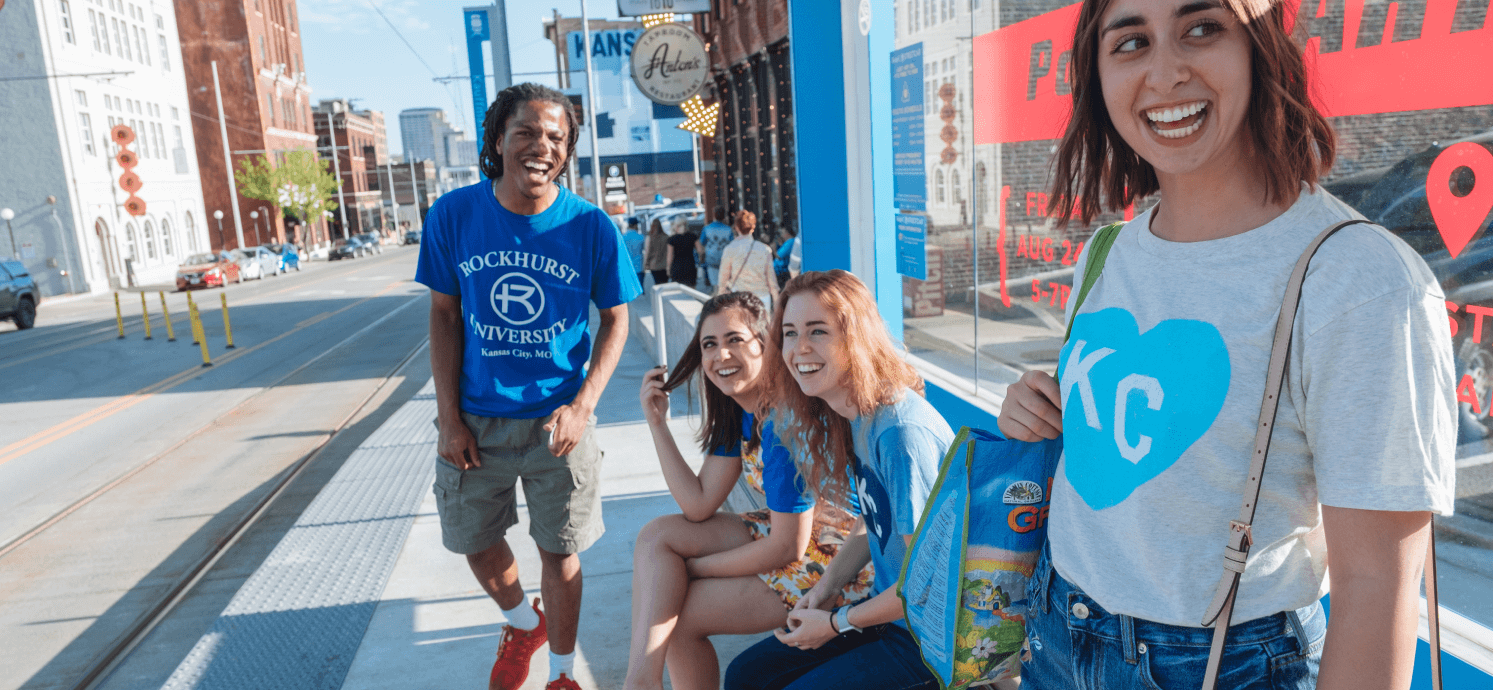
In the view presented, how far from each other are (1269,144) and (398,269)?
39.6 metres

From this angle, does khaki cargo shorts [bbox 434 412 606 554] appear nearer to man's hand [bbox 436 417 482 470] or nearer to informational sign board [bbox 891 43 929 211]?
man's hand [bbox 436 417 482 470]

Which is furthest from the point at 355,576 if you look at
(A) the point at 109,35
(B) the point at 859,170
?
(A) the point at 109,35

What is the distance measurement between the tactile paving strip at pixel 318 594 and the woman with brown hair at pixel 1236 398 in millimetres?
3142

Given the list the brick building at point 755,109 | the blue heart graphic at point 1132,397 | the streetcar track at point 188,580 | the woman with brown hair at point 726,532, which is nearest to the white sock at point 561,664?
the woman with brown hair at point 726,532

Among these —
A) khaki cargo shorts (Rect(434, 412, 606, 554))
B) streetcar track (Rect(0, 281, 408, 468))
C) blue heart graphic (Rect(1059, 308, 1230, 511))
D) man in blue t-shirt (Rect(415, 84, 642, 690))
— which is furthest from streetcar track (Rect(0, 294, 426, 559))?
blue heart graphic (Rect(1059, 308, 1230, 511))

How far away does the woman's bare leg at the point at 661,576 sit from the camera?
8.79ft

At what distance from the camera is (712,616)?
110 inches

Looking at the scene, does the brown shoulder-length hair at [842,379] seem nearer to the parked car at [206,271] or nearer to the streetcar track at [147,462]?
the streetcar track at [147,462]

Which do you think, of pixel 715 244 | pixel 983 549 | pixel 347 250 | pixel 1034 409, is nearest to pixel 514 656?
pixel 983 549

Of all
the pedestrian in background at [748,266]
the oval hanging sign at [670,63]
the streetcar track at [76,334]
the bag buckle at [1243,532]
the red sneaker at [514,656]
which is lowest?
the streetcar track at [76,334]

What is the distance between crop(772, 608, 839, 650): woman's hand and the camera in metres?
2.41

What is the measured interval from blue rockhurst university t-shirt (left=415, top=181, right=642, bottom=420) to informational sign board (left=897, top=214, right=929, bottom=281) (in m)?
2.35

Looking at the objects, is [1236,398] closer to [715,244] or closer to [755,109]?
[715,244]

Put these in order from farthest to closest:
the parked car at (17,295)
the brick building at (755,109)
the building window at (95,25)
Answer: the building window at (95,25)
the parked car at (17,295)
the brick building at (755,109)
